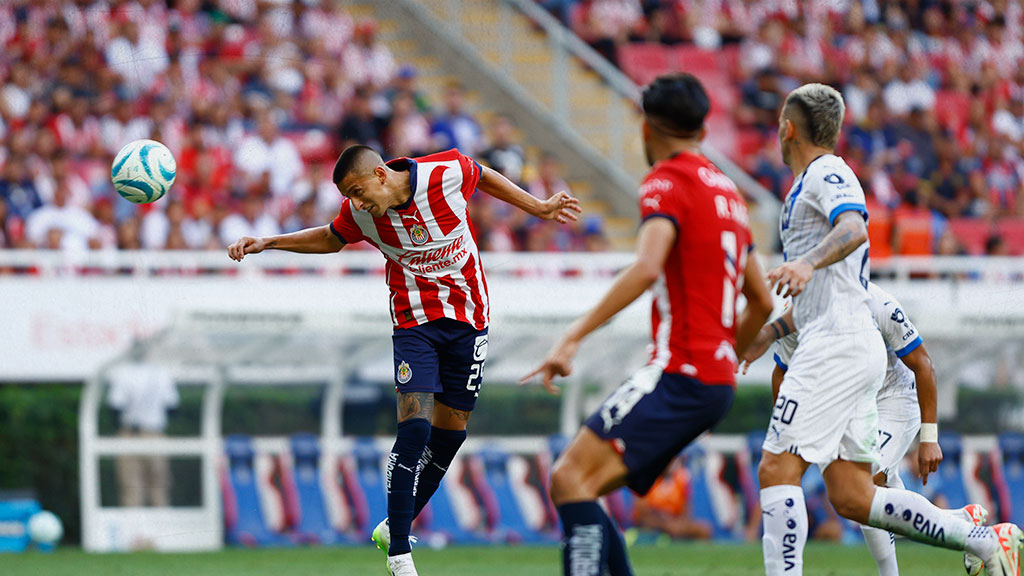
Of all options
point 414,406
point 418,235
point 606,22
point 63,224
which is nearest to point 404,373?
point 414,406

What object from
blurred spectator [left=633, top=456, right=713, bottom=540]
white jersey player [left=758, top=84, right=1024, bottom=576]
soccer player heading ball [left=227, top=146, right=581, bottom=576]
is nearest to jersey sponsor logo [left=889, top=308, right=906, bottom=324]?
white jersey player [left=758, top=84, right=1024, bottom=576]

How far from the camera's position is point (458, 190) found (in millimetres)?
7898

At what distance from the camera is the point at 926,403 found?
7.12 metres

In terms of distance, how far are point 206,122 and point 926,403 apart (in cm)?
1226

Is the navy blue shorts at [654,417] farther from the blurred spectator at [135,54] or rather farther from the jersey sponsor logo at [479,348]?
the blurred spectator at [135,54]

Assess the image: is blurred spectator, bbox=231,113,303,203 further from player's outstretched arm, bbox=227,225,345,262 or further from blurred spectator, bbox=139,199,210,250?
player's outstretched arm, bbox=227,225,345,262

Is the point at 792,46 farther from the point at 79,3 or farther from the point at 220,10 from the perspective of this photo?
the point at 79,3

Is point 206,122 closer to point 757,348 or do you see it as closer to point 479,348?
point 479,348

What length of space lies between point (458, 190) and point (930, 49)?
19.8m

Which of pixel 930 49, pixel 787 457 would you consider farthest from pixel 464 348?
pixel 930 49

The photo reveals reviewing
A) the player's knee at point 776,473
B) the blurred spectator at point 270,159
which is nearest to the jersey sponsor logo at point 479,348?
the player's knee at point 776,473

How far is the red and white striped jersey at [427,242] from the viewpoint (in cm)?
770

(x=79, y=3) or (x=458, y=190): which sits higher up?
(x=79, y=3)

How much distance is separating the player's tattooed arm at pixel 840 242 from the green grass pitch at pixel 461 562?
496 cm
